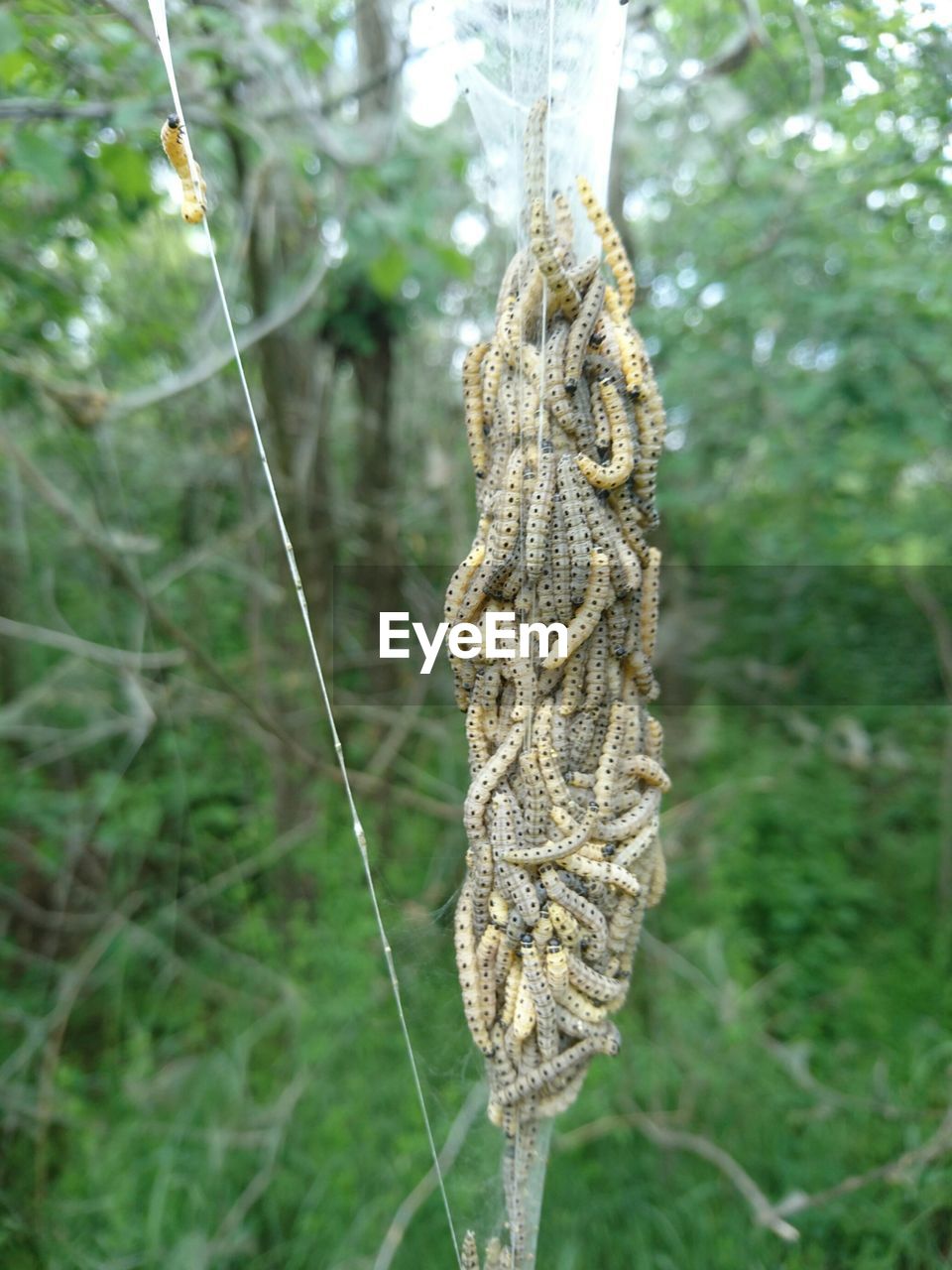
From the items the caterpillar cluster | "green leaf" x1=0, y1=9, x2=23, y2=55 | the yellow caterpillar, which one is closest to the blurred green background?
"green leaf" x1=0, y1=9, x2=23, y2=55

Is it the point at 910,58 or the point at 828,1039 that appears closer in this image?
the point at 910,58

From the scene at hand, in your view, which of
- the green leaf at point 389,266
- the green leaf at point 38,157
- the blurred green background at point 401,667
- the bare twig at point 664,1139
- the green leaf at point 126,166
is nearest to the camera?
the green leaf at point 38,157

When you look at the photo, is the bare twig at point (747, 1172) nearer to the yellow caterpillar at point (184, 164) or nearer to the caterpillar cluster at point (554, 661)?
the caterpillar cluster at point (554, 661)

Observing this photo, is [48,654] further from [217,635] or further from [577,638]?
[577,638]

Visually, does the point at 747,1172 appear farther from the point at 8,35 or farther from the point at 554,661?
the point at 8,35

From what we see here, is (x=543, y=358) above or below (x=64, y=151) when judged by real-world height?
below

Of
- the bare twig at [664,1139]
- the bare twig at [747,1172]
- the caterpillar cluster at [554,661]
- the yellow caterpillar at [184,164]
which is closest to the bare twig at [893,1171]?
the bare twig at [747,1172]

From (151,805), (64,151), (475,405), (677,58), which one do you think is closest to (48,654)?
(151,805)
